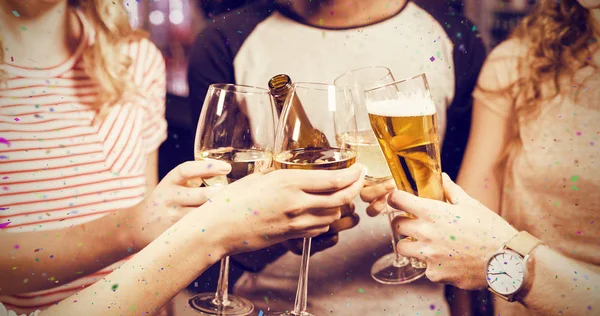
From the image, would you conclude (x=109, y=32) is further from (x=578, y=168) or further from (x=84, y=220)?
(x=578, y=168)

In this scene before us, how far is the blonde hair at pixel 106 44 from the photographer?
3.14 ft

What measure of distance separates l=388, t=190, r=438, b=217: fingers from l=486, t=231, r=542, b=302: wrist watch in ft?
0.45

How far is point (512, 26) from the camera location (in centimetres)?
85

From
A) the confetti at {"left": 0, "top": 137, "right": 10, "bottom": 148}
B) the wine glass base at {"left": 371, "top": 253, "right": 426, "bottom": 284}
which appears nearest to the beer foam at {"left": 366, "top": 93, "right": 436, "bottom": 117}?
the wine glass base at {"left": 371, "top": 253, "right": 426, "bottom": 284}

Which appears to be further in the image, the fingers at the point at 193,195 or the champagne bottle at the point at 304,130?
the fingers at the point at 193,195

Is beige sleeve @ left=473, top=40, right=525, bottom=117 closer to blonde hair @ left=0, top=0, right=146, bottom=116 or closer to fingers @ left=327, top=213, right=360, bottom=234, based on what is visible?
fingers @ left=327, top=213, right=360, bottom=234

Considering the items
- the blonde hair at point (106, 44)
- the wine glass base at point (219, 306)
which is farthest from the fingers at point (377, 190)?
the blonde hair at point (106, 44)

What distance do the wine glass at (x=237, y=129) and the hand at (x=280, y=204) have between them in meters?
0.04

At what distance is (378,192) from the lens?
0.82 m

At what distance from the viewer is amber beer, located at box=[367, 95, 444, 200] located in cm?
66

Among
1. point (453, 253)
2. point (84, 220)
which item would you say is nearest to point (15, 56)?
point (84, 220)

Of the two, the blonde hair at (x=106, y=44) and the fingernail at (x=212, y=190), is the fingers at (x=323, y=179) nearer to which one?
the fingernail at (x=212, y=190)

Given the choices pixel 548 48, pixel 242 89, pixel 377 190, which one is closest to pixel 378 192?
pixel 377 190

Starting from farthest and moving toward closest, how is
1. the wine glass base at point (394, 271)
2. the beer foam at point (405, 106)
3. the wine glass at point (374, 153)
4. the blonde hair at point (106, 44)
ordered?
the blonde hair at point (106, 44)
the wine glass base at point (394, 271)
the wine glass at point (374, 153)
the beer foam at point (405, 106)
